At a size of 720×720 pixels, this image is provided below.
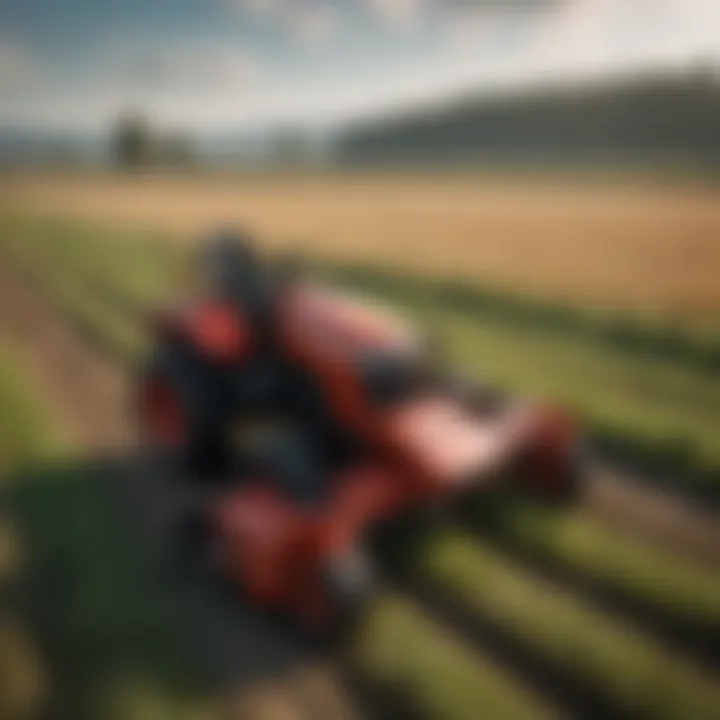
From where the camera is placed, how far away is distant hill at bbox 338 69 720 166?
1226mm

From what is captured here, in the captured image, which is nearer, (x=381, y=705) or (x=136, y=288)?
(x=381, y=705)

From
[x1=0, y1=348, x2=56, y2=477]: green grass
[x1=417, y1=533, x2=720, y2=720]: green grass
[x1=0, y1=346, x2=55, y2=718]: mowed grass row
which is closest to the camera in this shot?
[x1=417, y1=533, x2=720, y2=720]: green grass

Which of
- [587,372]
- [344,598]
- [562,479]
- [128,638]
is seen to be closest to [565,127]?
[587,372]

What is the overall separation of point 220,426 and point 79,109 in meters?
0.55

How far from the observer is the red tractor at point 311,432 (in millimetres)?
1242

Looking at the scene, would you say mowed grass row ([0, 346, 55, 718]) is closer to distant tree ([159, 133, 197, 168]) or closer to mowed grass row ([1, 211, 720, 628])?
mowed grass row ([1, 211, 720, 628])

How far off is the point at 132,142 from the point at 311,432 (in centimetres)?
55

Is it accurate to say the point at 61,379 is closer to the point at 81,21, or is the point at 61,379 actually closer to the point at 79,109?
the point at 79,109

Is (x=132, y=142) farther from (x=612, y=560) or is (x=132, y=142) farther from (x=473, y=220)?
(x=612, y=560)

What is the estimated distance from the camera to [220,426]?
57.1 inches

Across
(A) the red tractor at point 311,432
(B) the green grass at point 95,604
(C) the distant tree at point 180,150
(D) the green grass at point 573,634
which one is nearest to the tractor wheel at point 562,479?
(A) the red tractor at point 311,432

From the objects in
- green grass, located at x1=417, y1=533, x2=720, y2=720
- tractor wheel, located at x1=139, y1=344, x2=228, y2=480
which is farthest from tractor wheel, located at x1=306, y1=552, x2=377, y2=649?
tractor wheel, located at x1=139, y1=344, x2=228, y2=480

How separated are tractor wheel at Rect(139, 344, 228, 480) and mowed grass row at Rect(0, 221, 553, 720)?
0.37 ft

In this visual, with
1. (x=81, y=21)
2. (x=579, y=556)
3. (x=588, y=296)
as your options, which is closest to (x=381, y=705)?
(x=579, y=556)
